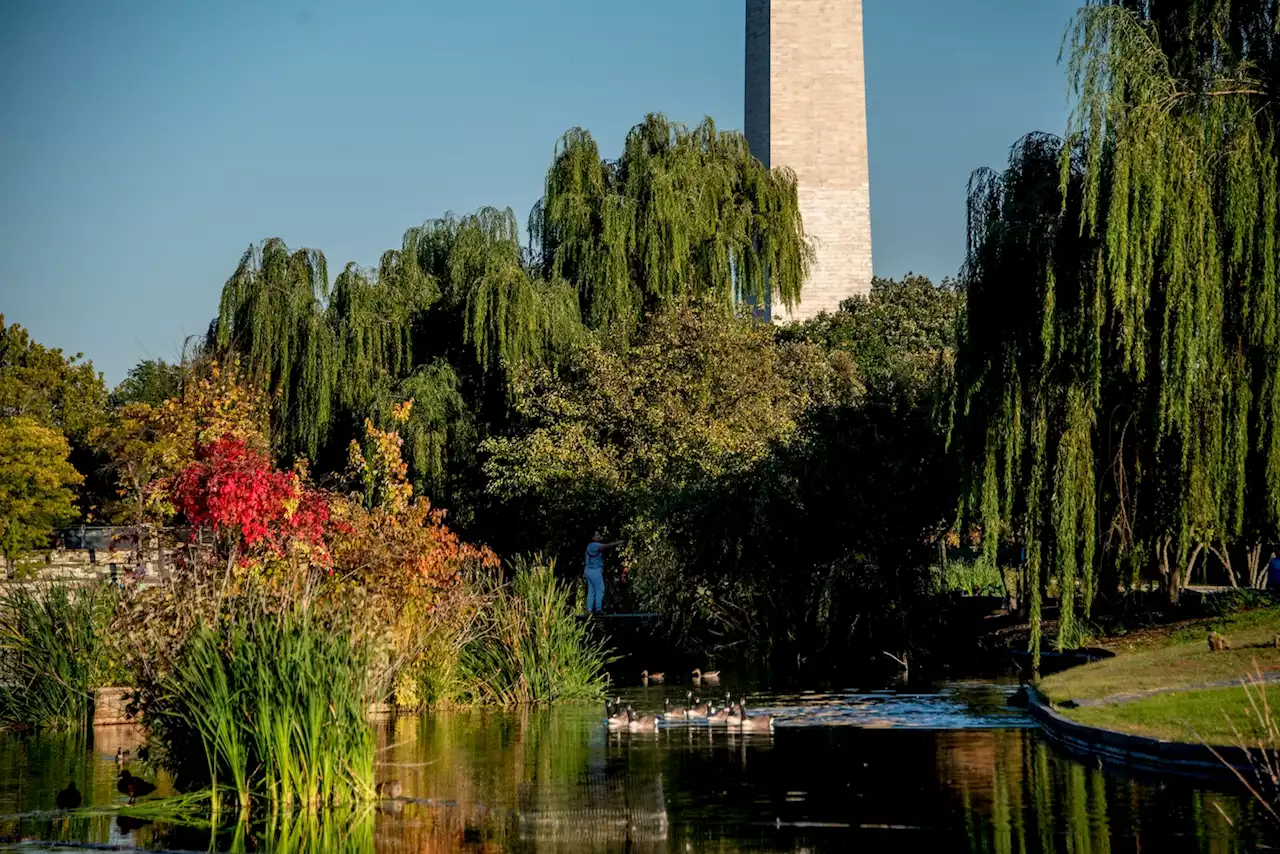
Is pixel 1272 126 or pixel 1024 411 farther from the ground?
pixel 1272 126

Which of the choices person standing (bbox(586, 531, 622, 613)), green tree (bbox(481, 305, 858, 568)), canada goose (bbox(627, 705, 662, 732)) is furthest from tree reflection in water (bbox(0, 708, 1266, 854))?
green tree (bbox(481, 305, 858, 568))

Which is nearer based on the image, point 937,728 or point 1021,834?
point 1021,834

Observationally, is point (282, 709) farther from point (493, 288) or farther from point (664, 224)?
point (664, 224)

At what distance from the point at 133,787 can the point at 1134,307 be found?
1098 cm

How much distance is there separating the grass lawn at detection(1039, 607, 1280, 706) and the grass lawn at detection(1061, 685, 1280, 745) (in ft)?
0.54

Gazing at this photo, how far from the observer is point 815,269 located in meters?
52.0

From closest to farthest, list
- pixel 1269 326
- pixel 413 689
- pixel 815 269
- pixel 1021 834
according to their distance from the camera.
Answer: pixel 1021 834
pixel 1269 326
pixel 413 689
pixel 815 269

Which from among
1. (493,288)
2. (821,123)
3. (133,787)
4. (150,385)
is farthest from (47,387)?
(133,787)

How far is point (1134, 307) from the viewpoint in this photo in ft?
54.7

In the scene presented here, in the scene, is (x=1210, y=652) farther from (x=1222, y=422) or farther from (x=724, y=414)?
(x=724, y=414)

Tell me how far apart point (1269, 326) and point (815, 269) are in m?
36.3

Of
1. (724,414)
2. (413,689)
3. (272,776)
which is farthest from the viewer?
(724,414)

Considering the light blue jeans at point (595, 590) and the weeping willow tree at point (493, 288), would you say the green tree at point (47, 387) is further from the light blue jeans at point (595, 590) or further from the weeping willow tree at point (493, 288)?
the light blue jeans at point (595, 590)

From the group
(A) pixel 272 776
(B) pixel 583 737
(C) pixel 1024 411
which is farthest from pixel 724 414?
(A) pixel 272 776
